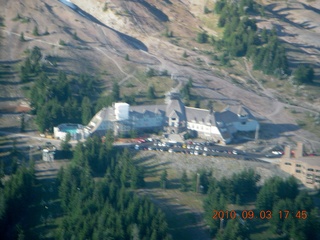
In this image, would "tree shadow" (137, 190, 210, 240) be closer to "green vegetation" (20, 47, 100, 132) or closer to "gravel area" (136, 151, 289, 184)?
"gravel area" (136, 151, 289, 184)

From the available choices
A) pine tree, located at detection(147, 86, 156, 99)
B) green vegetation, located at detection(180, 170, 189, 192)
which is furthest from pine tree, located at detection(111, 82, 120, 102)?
green vegetation, located at detection(180, 170, 189, 192)

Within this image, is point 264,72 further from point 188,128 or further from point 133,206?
point 133,206

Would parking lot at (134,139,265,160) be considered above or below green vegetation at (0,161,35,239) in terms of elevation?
above

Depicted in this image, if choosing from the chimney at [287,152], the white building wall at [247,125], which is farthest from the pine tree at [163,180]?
the white building wall at [247,125]

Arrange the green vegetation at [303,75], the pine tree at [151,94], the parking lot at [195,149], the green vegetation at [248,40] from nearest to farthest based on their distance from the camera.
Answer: the parking lot at [195,149], the pine tree at [151,94], the green vegetation at [303,75], the green vegetation at [248,40]

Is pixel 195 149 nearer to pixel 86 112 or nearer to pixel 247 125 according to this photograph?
pixel 247 125

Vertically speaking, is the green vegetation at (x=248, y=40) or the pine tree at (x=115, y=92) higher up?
the green vegetation at (x=248, y=40)

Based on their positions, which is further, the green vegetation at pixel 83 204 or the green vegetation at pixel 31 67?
the green vegetation at pixel 31 67

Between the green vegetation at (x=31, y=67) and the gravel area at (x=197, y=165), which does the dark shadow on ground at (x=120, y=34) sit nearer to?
the green vegetation at (x=31, y=67)

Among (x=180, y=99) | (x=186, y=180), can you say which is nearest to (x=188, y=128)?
(x=180, y=99)
